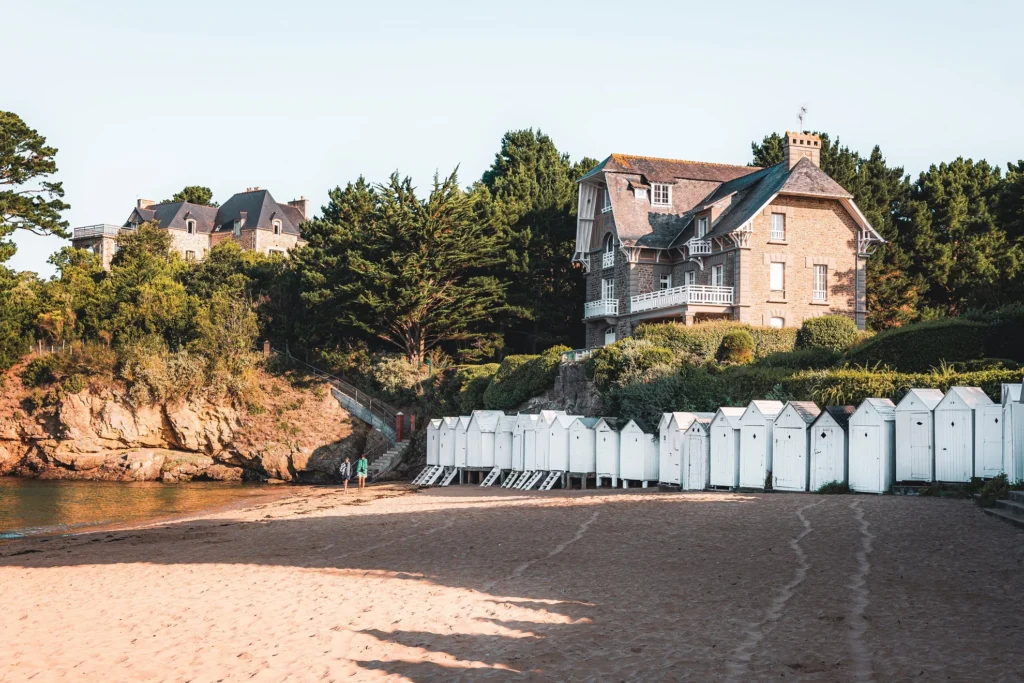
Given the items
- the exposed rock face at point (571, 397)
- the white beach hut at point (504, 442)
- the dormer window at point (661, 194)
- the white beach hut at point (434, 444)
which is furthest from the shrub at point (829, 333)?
the white beach hut at point (434, 444)

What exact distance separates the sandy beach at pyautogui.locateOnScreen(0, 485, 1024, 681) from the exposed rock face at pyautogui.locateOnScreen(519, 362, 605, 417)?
52.6ft

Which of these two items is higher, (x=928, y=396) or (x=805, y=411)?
(x=928, y=396)

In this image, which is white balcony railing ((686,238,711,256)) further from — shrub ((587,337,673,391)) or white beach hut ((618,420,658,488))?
white beach hut ((618,420,658,488))

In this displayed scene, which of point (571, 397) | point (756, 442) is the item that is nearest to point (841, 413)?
point (756, 442)

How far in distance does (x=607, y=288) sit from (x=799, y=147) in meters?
11.7

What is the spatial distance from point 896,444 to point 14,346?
45.6m

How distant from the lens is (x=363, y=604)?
13.7 metres

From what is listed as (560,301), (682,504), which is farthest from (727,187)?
(682,504)

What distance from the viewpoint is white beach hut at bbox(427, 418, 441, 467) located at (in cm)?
4000

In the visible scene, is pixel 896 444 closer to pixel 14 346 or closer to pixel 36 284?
pixel 14 346

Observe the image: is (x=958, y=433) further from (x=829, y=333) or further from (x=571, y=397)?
(x=571, y=397)

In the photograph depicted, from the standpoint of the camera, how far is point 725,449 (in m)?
25.5

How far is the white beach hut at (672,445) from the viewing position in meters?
27.5

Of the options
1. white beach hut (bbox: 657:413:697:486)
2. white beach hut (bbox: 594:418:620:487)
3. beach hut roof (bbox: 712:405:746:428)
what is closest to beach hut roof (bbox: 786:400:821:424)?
beach hut roof (bbox: 712:405:746:428)
